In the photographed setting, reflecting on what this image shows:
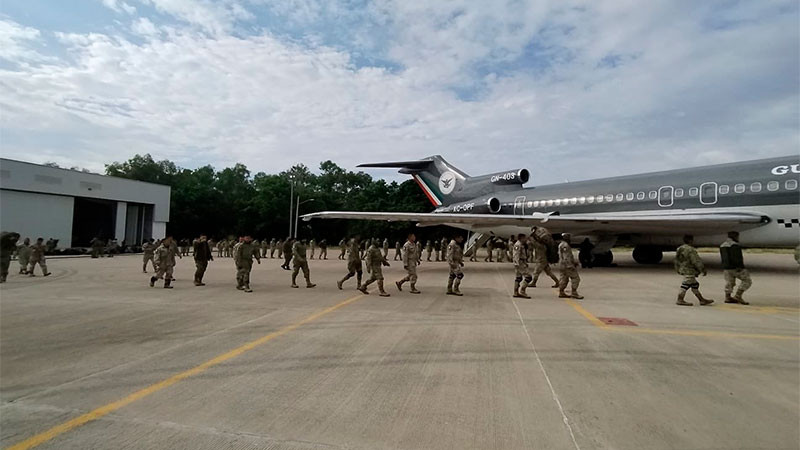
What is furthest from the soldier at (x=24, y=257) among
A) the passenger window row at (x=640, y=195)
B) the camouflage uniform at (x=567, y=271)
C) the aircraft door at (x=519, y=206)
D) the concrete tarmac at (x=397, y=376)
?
the passenger window row at (x=640, y=195)

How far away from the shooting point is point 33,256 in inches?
619

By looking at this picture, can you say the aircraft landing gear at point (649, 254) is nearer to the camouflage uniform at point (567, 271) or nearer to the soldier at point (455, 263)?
the camouflage uniform at point (567, 271)

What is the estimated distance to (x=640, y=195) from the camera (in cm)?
1803

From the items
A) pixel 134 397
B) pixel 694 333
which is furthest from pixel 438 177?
pixel 134 397

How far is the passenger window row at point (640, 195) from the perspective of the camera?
15.1m

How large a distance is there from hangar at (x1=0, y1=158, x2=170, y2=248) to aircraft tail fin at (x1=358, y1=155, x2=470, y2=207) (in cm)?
3069

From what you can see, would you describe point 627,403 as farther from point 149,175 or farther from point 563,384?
point 149,175

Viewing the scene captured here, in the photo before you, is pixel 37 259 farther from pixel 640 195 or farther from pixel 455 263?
pixel 640 195

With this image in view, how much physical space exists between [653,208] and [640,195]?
0.77 metres

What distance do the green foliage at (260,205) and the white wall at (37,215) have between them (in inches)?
818

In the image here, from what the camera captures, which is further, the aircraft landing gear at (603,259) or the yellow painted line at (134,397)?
the aircraft landing gear at (603,259)

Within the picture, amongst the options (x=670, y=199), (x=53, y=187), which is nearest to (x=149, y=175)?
(x=53, y=187)

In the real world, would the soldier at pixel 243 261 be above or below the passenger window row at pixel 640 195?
below

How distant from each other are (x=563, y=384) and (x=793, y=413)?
1900 millimetres
